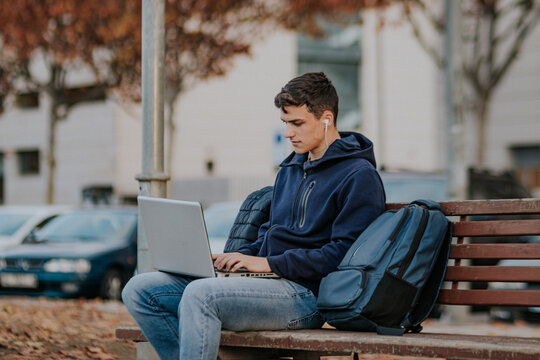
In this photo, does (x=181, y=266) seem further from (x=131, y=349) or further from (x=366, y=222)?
(x=131, y=349)

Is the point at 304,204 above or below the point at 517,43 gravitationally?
below

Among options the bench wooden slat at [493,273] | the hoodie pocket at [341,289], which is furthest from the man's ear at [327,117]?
the bench wooden slat at [493,273]

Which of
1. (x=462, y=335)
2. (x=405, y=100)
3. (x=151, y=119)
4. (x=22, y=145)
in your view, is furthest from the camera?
(x=405, y=100)

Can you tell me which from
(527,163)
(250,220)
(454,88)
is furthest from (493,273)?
(527,163)

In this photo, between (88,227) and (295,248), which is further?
(88,227)

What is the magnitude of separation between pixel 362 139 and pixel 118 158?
3004 centimetres

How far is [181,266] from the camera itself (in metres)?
4.77

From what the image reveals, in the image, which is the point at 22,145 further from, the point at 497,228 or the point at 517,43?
the point at 497,228

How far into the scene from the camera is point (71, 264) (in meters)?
13.5

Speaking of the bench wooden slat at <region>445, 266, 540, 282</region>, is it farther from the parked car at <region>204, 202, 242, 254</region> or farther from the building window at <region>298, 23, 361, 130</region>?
the building window at <region>298, 23, 361, 130</region>

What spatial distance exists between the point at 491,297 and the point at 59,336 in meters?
3.58

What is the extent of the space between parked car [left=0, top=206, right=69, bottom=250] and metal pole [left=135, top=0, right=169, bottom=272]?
8.95m

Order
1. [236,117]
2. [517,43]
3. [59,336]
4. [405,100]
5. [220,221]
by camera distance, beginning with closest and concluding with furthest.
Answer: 1. [59,336]
2. [220,221]
3. [517,43]
4. [236,117]
5. [405,100]

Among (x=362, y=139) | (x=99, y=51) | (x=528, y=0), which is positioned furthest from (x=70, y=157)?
(x=362, y=139)
